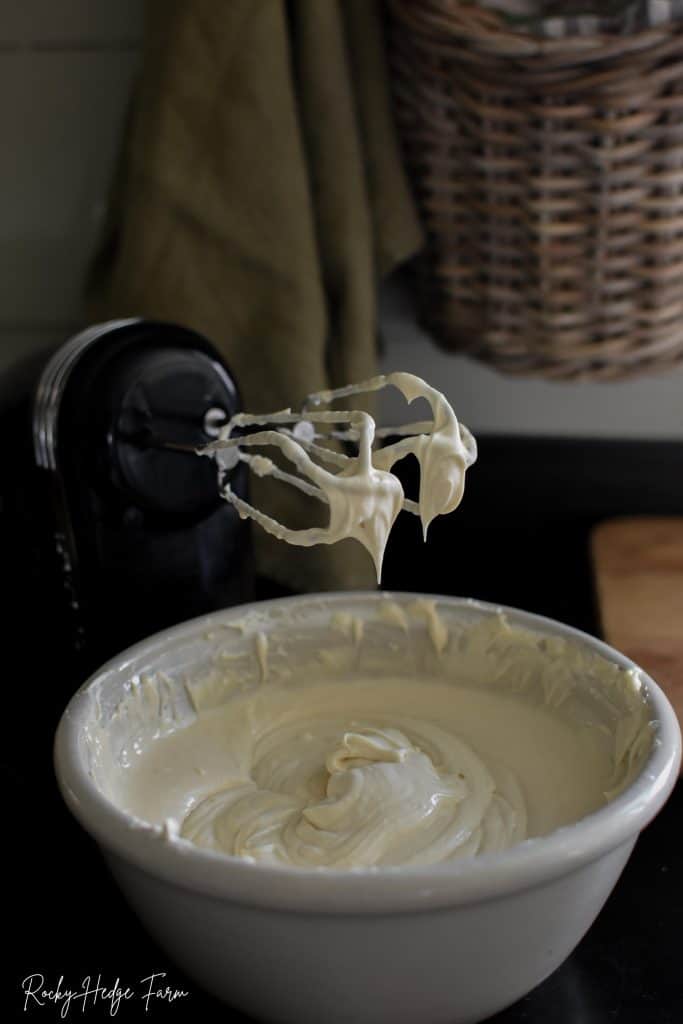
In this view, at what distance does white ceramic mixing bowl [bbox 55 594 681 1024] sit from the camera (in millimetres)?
387

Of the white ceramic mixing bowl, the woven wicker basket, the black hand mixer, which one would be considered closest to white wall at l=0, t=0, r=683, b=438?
the woven wicker basket

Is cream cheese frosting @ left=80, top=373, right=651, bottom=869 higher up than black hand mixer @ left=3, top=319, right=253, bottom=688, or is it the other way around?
black hand mixer @ left=3, top=319, right=253, bottom=688

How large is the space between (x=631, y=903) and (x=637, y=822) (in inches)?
5.3

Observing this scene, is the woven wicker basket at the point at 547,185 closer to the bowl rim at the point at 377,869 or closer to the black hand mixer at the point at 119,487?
the black hand mixer at the point at 119,487

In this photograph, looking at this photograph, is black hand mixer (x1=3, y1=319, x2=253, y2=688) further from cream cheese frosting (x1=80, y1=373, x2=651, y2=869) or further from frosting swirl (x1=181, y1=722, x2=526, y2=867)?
frosting swirl (x1=181, y1=722, x2=526, y2=867)

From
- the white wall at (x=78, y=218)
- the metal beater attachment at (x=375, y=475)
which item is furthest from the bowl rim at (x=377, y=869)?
the white wall at (x=78, y=218)

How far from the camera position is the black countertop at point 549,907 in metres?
0.48

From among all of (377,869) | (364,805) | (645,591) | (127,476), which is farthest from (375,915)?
(645,591)

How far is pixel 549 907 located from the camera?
41 cm

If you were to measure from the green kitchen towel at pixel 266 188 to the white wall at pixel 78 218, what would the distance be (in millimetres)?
100

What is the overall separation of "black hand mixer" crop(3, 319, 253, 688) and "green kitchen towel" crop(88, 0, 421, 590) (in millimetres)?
122

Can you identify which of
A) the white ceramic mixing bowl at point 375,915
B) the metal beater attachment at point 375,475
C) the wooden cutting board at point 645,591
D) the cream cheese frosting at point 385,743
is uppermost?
the metal beater attachment at point 375,475

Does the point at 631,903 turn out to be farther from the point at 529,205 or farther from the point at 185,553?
the point at 529,205

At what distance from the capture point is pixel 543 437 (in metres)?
0.93
